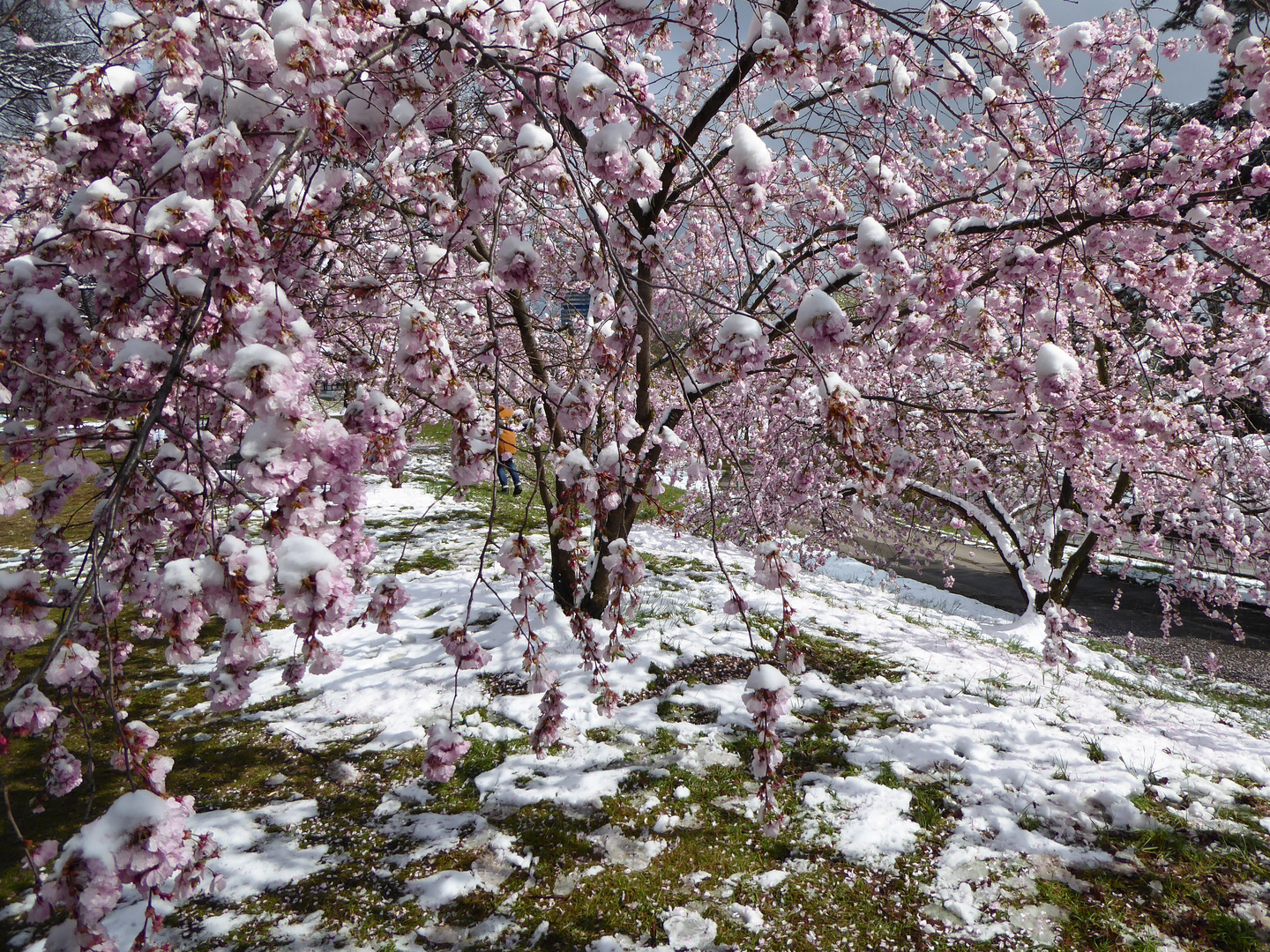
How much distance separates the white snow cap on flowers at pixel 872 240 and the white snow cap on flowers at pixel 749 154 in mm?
402

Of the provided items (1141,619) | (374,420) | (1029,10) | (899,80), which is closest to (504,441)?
(374,420)

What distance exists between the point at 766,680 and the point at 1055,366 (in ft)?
5.20

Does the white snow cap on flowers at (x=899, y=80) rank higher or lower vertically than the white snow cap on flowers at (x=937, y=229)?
higher

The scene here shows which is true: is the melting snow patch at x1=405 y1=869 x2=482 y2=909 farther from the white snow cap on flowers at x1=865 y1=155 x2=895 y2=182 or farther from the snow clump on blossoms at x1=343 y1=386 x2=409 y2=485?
the white snow cap on flowers at x1=865 y1=155 x2=895 y2=182

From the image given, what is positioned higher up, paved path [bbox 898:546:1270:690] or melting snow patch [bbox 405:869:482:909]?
paved path [bbox 898:546:1270:690]

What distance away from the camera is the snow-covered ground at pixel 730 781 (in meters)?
2.36

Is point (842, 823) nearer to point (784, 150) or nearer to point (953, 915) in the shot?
point (953, 915)

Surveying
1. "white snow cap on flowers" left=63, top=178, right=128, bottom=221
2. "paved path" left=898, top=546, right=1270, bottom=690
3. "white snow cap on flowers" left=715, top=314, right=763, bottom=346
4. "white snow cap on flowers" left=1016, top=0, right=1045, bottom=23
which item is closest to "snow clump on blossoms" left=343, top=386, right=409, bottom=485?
"white snow cap on flowers" left=63, top=178, right=128, bottom=221

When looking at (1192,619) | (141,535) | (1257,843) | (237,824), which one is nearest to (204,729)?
(237,824)

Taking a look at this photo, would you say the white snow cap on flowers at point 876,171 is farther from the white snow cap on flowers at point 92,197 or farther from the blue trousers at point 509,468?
the white snow cap on flowers at point 92,197

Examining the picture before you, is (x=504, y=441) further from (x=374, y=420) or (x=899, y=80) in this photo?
(x=899, y=80)

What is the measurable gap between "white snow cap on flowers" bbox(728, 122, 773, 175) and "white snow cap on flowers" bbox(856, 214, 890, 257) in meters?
0.40

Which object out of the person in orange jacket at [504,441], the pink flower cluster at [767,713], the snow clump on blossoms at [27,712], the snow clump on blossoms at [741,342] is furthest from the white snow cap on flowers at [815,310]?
the snow clump on blossoms at [27,712]

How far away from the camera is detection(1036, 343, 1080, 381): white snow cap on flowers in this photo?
2.12 metres
